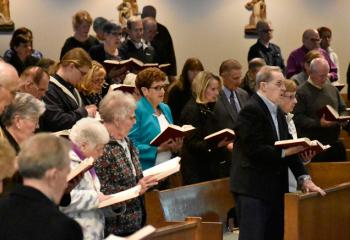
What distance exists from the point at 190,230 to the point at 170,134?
43.5 inches

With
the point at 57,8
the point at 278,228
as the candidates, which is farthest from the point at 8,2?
the point at 278,228

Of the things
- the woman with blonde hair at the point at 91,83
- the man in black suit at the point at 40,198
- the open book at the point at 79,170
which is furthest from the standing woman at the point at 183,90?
the man in black suit at the point at 40,198

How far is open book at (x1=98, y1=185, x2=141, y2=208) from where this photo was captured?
5.09 meters

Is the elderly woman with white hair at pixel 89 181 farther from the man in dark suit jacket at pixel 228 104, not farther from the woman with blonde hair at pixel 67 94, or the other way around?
the man in dark suit jacket at pixel 228 104

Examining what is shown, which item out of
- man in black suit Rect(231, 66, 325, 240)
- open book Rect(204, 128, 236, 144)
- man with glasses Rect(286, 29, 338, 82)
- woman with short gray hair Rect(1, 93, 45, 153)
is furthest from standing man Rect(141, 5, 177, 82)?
woman with short gray hair Rect(1, 93, 45, 153)

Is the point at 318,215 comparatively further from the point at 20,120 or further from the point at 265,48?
the point at 265,48

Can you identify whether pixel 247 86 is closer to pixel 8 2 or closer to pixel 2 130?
pixel 8 2

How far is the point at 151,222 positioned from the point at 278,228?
1105 mm

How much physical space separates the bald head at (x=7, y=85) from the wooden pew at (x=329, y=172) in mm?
3492

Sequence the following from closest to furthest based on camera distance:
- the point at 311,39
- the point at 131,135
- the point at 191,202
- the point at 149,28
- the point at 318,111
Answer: the point at 191,202 → the point at 131,135 → the point at 318,111 → the point at 149,28 → the point at 311,39

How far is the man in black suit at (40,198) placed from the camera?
3232 millimetres

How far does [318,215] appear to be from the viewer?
6.97 m

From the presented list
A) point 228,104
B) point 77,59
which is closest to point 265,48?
point 228,104

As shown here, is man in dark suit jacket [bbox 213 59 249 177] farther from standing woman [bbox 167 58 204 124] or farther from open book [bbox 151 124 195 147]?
open book [bbox 151 124 195 147]
